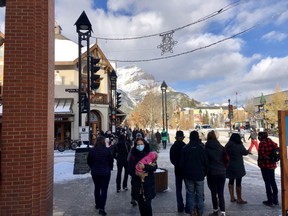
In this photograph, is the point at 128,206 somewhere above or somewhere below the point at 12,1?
below

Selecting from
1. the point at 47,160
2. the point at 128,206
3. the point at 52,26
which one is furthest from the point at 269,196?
the point at 52,26

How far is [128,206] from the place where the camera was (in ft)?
24.2

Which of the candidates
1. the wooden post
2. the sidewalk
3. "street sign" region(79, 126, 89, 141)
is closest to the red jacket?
the sidewalk

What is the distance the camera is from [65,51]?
3094cm

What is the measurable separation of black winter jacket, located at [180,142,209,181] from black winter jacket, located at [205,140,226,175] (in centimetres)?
35

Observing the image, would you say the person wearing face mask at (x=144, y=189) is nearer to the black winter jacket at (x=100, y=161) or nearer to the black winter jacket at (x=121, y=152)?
the black winter jacket at (x=100, y=161)

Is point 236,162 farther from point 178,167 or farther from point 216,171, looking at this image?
point 178,167

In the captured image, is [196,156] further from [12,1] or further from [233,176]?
[12,1]

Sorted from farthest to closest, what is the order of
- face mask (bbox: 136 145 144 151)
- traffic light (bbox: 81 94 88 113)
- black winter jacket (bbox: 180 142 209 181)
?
1. traffic light (bbox: 81 94 88 113)
2. black winter jacket (bbox: 180 142 209 181)
3. face mask (bbox: 136 145 144 151)

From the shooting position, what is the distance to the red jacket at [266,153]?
7.29 m

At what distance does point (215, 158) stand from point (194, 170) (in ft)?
2.43

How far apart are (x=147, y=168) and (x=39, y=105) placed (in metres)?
2.33

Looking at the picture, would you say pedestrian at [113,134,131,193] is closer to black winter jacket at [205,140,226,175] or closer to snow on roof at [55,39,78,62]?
black winter jacket at [205,140,226,175]

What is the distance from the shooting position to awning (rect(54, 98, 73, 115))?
2692 cm
